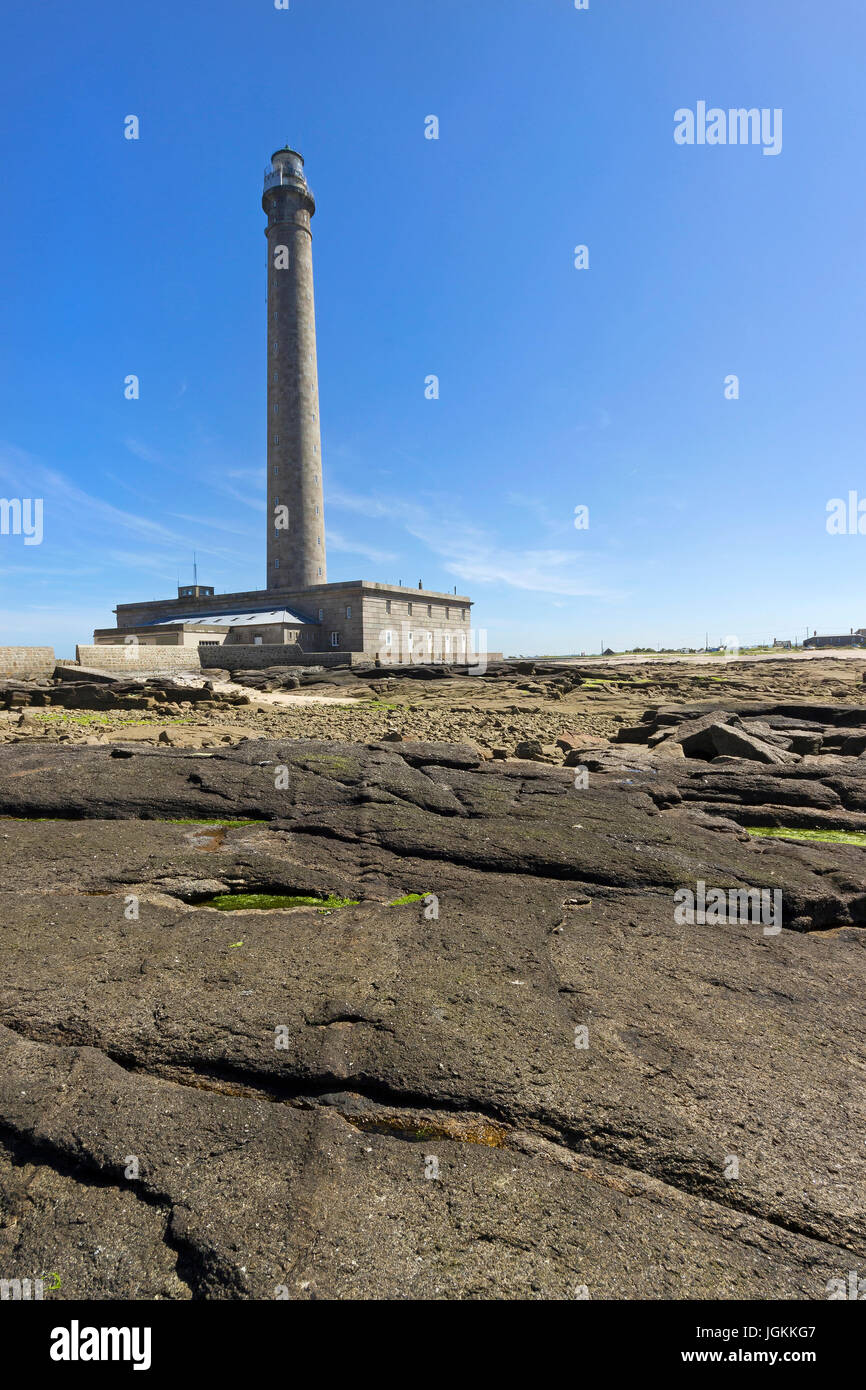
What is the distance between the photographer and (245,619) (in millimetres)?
40969

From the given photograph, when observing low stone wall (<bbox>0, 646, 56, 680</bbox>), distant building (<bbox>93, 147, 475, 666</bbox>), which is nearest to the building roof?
distant building (<bbox>93, 147, 475, 666</bbox>)

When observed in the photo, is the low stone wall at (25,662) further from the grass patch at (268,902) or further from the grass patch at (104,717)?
the grass patch at (268,902)

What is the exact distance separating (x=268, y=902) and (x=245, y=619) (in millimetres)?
37916

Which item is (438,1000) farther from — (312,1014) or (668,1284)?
(668,1284)

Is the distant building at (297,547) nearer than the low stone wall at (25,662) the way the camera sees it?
No

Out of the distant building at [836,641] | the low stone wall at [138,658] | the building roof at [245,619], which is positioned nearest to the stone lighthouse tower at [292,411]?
the building roof at [245,619]

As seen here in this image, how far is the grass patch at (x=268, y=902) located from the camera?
490cm

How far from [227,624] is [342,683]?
1478 centimetres

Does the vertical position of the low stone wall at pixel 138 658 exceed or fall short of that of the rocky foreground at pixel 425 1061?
it exceeds it

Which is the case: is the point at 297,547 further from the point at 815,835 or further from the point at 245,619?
the point at 815,835

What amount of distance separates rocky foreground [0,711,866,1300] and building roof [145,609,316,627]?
33.6m

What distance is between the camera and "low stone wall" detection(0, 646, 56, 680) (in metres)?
24.0

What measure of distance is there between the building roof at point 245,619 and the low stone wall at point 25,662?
12837 millimetres

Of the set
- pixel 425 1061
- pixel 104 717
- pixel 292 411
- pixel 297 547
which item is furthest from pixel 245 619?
pixel 425 1061
